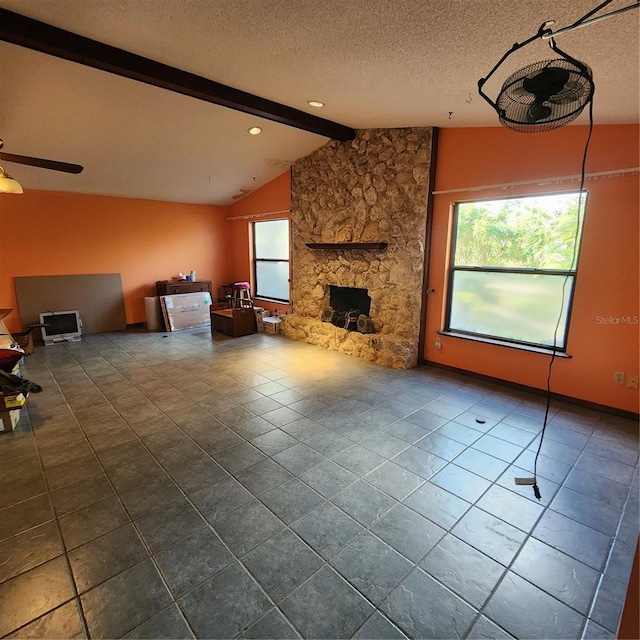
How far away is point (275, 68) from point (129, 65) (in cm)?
120

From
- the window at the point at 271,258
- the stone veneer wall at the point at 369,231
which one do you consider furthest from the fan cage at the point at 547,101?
the window at the point at 271,258

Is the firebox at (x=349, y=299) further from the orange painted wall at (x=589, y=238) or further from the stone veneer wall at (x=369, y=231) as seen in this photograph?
the orange painted wall at (x=589, y=238)

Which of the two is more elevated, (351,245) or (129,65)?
(129,65)

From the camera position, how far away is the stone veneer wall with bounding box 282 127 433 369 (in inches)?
172

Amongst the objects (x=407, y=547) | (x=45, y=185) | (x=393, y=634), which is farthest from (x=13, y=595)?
(x=45, y=185)

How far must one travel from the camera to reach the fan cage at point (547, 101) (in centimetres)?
159

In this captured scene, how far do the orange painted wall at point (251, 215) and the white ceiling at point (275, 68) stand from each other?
4.46 ft

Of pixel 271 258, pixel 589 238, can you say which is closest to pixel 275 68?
pixel 589 238

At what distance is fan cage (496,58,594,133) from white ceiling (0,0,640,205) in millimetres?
327

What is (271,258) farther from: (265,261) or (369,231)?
(369,231)

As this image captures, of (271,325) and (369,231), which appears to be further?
(271,325)

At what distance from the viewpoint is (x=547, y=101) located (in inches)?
67.0

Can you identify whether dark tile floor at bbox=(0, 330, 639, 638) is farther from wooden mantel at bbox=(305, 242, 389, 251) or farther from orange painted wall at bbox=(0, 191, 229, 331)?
orange painted wall at bbox=(0, 191, 229, 331)

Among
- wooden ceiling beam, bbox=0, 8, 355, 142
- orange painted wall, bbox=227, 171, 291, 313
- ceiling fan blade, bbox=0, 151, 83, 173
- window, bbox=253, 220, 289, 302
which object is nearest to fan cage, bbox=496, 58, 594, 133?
wooden ceiling beam, bbox=0, 8, 355, 142
